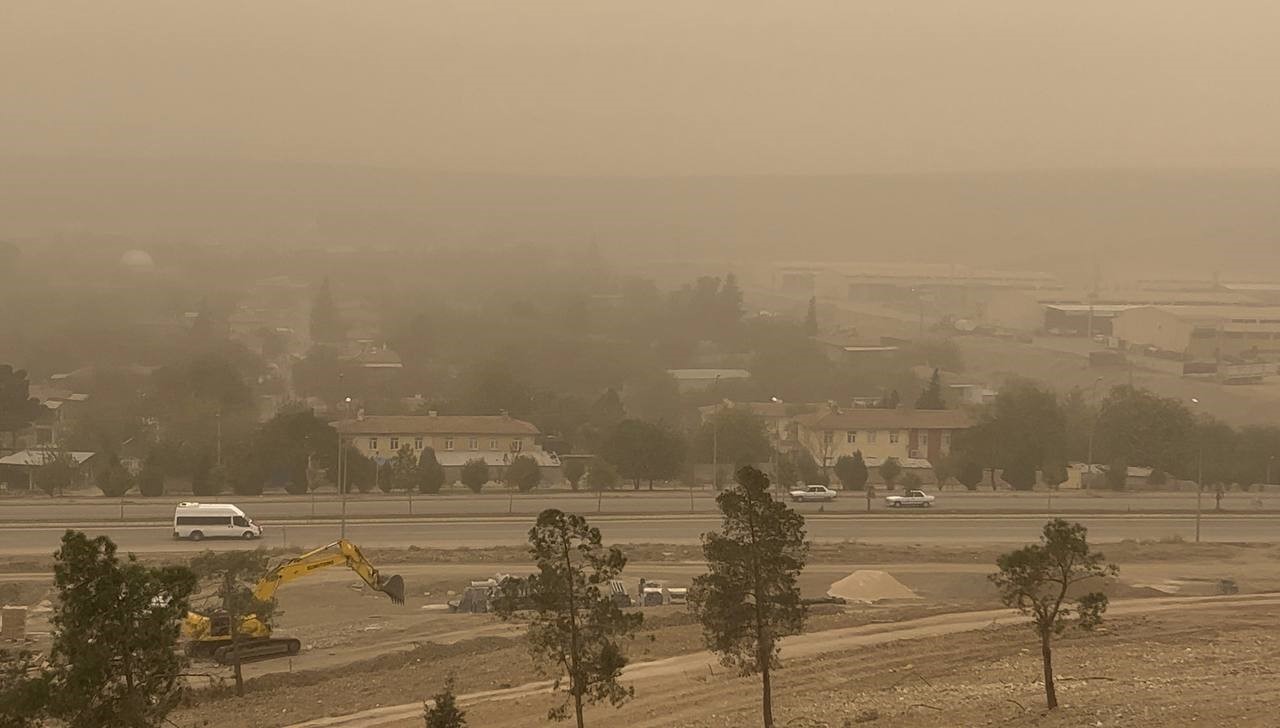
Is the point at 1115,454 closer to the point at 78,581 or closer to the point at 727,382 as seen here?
the point at 727,382

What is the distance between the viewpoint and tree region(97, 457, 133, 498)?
107ft

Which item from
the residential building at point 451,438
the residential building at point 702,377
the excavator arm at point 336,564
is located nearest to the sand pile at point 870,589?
the excavator arm at point 336,564

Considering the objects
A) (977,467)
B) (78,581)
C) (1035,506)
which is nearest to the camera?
(78,581)

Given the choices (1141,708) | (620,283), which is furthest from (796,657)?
(620,283)

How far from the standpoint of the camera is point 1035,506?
3166 cm

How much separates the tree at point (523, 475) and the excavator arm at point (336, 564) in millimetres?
11724

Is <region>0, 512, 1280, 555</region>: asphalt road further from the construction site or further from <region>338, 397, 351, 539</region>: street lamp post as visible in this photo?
the construction site

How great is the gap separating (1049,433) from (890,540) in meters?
13.8

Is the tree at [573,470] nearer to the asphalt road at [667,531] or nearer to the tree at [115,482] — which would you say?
the asphalt road at [667,531]

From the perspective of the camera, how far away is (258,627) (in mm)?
18031

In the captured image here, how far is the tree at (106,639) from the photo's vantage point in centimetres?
779

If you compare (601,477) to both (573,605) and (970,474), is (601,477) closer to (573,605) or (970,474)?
(970,474)

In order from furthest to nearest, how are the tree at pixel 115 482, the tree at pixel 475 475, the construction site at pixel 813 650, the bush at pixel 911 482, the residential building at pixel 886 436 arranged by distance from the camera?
the residential building at pixel 886 436
the bush at pixel 911 482
the tree at pixel 475 475
the tree at pixel 115 482
the construction site at pixel 813 650

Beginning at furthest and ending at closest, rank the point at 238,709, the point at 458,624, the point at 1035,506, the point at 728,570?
the point at 1035,506
the point at 458,624
the point at 238,709
the point at 728,570
